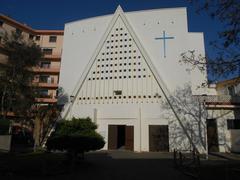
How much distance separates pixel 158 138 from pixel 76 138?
11434 mm

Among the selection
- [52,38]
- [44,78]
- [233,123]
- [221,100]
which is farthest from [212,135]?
[52,38]

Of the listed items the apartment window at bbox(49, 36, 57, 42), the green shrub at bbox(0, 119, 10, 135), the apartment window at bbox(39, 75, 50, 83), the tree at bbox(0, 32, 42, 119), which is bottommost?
the green shrub at bbox(0, 119, 10, 135)

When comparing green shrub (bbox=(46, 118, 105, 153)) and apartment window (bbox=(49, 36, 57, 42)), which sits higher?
apartment window (bbox=(49, 36, 57, 42))

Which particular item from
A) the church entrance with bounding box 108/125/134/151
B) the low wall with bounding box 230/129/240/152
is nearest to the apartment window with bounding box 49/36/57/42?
the church entrance with bounding box 108/125/134/151

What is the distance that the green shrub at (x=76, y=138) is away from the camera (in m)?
11.5

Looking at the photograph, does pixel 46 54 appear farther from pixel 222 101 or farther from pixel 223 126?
pixel 223 126

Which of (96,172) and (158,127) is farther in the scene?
(158,127)

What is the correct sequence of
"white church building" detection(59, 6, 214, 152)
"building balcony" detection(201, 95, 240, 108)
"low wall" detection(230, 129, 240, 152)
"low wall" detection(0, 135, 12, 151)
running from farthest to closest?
1. "white church building" detection(59, 6, 214, 152)
2. "building balcony" detection(201, 95, 240, 108)
3. "low wall" detection(230, 129, 240, 152)
4. "low wall" detection(0, 135, 12, 151)

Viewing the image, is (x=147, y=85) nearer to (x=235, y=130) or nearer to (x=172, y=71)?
(x=172, y=71)

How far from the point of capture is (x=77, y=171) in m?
10.3

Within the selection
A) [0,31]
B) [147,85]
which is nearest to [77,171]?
[147,85]

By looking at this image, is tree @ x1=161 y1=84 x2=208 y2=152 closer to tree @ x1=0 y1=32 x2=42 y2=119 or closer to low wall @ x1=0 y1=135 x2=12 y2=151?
low wall @ x1=0 y1=135 x2=12 y2=151

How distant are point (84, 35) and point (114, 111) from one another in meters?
10.2

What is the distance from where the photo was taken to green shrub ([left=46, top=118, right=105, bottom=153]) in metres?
11.5
